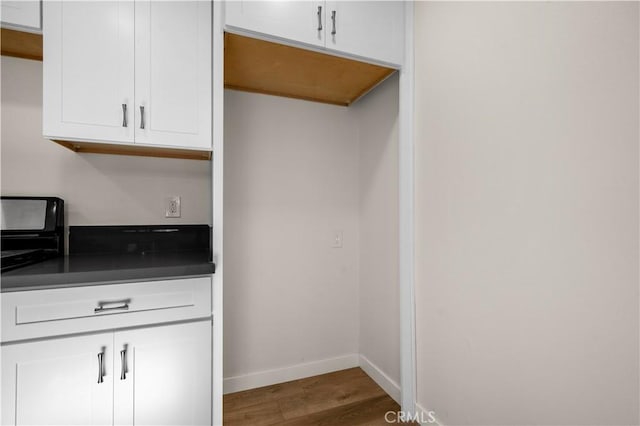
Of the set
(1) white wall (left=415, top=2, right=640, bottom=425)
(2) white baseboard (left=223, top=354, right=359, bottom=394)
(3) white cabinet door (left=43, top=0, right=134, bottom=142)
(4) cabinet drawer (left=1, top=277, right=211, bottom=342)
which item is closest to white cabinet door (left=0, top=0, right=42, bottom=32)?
(3) white cabinet door (left=43, top=0, right=134, bottom=142)

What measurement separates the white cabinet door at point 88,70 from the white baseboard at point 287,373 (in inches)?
61.1

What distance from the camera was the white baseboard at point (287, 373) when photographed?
1932 mm

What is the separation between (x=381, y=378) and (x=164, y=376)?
4.38 ft

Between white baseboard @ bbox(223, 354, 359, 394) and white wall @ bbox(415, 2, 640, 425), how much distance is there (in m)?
0.71

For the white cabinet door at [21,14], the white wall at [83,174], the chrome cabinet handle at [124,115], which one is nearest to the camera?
the white cabinet door at [21,14]

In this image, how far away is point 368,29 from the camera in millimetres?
1615

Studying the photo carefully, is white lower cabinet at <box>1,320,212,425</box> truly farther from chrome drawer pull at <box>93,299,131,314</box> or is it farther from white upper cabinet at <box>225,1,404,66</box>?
white upper cabinet at <box>225,1,404,66</box>

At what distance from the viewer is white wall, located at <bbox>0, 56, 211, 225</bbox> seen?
1.50m

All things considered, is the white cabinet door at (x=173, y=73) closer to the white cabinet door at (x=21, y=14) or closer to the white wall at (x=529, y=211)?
the white cabinet door at (x=21, y=14)

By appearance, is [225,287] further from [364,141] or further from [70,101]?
[364,141]

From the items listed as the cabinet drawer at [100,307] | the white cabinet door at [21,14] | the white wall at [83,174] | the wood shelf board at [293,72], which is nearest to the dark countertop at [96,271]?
the cabinet drawer at [100,307]

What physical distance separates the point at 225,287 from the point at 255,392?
0.69m

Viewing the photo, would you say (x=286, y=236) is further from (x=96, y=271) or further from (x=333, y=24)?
(x=333, y=24)

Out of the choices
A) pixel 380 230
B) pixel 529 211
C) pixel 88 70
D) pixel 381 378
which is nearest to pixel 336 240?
pixel 380 230
